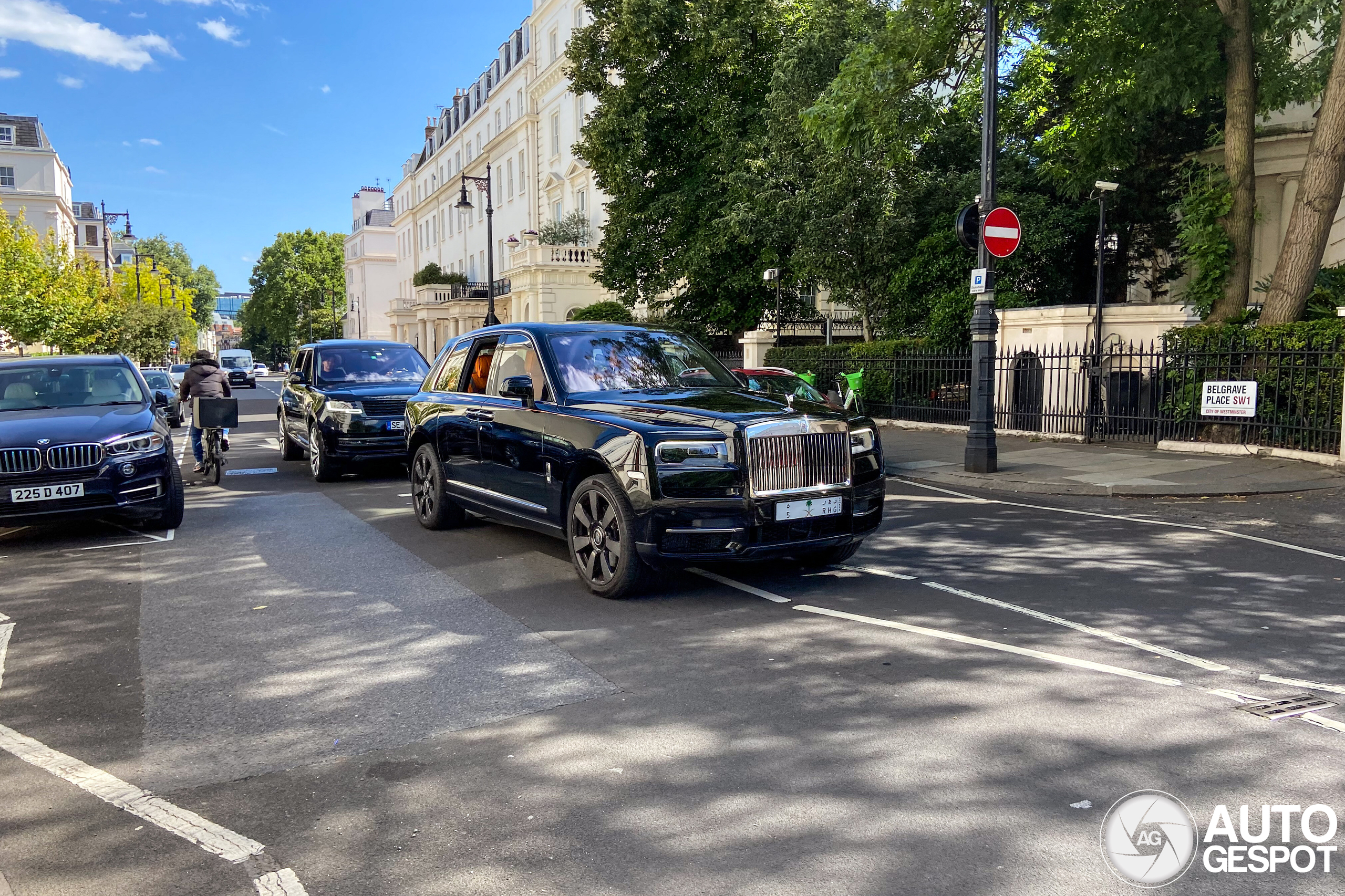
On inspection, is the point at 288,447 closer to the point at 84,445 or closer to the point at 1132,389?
the point at 84,445

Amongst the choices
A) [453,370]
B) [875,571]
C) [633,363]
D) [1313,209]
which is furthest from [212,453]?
[1313,209]

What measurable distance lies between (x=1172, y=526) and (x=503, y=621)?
6.56 meters

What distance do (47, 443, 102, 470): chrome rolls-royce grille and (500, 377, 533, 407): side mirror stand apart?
3971mm

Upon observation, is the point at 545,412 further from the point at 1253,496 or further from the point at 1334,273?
the point at 1334,273

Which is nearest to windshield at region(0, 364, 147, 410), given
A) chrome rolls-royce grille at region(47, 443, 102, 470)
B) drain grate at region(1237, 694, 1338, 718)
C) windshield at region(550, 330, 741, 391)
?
chrome rolls-royce grille at region(47, 443, 102, 470)

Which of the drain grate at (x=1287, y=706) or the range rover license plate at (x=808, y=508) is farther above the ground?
the range rover license plate at (x=808, y=508)

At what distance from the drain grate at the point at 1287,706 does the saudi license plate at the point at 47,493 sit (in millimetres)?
8782

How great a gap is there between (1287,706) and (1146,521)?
547 centimetres

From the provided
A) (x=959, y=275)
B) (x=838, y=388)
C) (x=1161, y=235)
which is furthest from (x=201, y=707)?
(x=1161, y=235)

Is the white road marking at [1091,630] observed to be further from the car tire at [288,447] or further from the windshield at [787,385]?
the car tire at [288,447]

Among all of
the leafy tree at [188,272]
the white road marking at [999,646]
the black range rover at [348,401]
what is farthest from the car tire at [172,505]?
the leafy tree at [188,272]

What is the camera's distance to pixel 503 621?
5941 mm

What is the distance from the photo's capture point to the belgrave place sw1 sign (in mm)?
13305

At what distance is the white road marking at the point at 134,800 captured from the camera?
3217 mm
